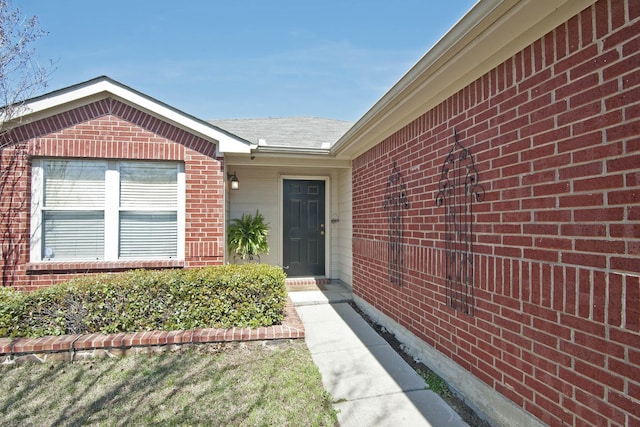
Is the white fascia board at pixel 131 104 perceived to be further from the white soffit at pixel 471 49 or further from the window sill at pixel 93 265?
the white soffit at pixel 471 49

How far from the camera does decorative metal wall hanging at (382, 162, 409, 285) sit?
13.8 feet

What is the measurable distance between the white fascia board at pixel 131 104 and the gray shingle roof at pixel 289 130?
2.98 feet

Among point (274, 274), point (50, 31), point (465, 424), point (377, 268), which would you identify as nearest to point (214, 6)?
point (50, 31)

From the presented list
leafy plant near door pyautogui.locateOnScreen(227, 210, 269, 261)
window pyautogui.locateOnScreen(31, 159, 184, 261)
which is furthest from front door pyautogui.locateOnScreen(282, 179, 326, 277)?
window pyautogui.locateOnScreen(31, 159, 184, 261)

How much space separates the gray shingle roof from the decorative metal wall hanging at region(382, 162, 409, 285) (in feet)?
7.37

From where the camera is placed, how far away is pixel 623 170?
1626 mm

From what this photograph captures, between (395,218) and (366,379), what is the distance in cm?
203

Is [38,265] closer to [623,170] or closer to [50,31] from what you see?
[50,31]

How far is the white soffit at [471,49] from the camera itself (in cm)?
201

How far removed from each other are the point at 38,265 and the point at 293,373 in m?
4.16

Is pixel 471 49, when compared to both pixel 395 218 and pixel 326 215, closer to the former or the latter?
pixel 395 218


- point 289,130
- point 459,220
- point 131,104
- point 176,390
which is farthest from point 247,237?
point 459,220

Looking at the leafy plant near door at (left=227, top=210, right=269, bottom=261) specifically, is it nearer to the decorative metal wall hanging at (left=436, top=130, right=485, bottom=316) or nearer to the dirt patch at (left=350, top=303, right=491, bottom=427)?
the dirt patch at (left=350, top=303, right=491, bottom=427)

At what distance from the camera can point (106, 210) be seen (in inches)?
195
